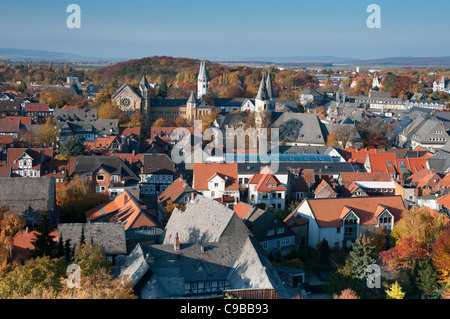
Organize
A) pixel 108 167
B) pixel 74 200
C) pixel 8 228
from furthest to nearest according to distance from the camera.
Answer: pixel 108 167, pixel 74 200, pixel 8 228

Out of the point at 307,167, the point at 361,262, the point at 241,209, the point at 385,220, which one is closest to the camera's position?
A: the point at 361,262

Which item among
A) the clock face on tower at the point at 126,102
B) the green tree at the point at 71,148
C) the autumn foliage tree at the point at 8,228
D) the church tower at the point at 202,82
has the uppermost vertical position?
the church tower at the point at 202,82

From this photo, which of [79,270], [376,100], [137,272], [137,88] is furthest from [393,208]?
[376,100]

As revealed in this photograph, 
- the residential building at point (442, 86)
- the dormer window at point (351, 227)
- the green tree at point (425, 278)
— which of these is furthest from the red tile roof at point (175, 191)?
the residential building at point (442, 86)

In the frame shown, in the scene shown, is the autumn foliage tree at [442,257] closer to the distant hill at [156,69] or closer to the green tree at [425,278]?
the green tree at [425,278]

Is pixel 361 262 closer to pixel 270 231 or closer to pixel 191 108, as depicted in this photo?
pixel 270 231

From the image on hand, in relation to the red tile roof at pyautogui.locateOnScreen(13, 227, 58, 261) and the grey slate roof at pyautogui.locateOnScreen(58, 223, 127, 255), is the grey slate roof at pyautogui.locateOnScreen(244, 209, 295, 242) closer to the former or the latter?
the grey slate roof at pyautogui.locateOnScreen(58, 223, 127, 255)

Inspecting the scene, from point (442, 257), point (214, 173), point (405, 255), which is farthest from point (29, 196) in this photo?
point (442, 257)
